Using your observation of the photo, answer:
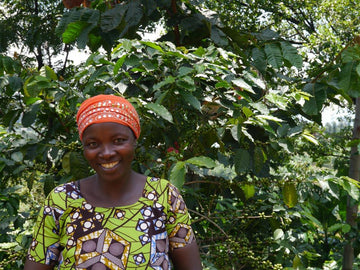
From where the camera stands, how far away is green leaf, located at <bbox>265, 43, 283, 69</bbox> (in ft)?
6.49

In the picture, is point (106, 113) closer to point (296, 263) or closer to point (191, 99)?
point (191, 99)

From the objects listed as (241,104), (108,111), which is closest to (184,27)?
(241,104)

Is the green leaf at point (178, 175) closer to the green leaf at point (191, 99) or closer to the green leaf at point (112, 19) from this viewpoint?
the green leaf at point (191, 99)

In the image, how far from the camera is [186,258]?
4.25 feet

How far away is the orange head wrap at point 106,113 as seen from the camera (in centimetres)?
121

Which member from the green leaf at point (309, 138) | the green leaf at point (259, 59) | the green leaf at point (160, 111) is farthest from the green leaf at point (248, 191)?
the green leaf at point (160, 111)

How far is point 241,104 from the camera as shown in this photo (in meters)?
1.89

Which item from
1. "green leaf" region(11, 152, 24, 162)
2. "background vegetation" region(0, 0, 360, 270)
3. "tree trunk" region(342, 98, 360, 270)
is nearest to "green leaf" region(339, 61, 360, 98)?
"background vegetation" region(0, 0, 360, 270)

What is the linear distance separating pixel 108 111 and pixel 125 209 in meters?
0.28

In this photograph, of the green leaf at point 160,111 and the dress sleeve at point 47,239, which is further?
the green leaf at point 160,111

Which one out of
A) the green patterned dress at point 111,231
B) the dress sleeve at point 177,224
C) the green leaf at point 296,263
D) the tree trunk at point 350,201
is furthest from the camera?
the tree trunk at point 350,201

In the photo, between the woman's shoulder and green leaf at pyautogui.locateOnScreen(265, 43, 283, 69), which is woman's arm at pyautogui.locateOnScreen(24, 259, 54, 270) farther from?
green leaf at pyautogui.locateOnScreen(265, 43, 283, 69)

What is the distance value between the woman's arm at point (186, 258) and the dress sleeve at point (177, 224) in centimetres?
2

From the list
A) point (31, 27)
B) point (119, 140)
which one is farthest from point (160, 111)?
point (31, 27)
